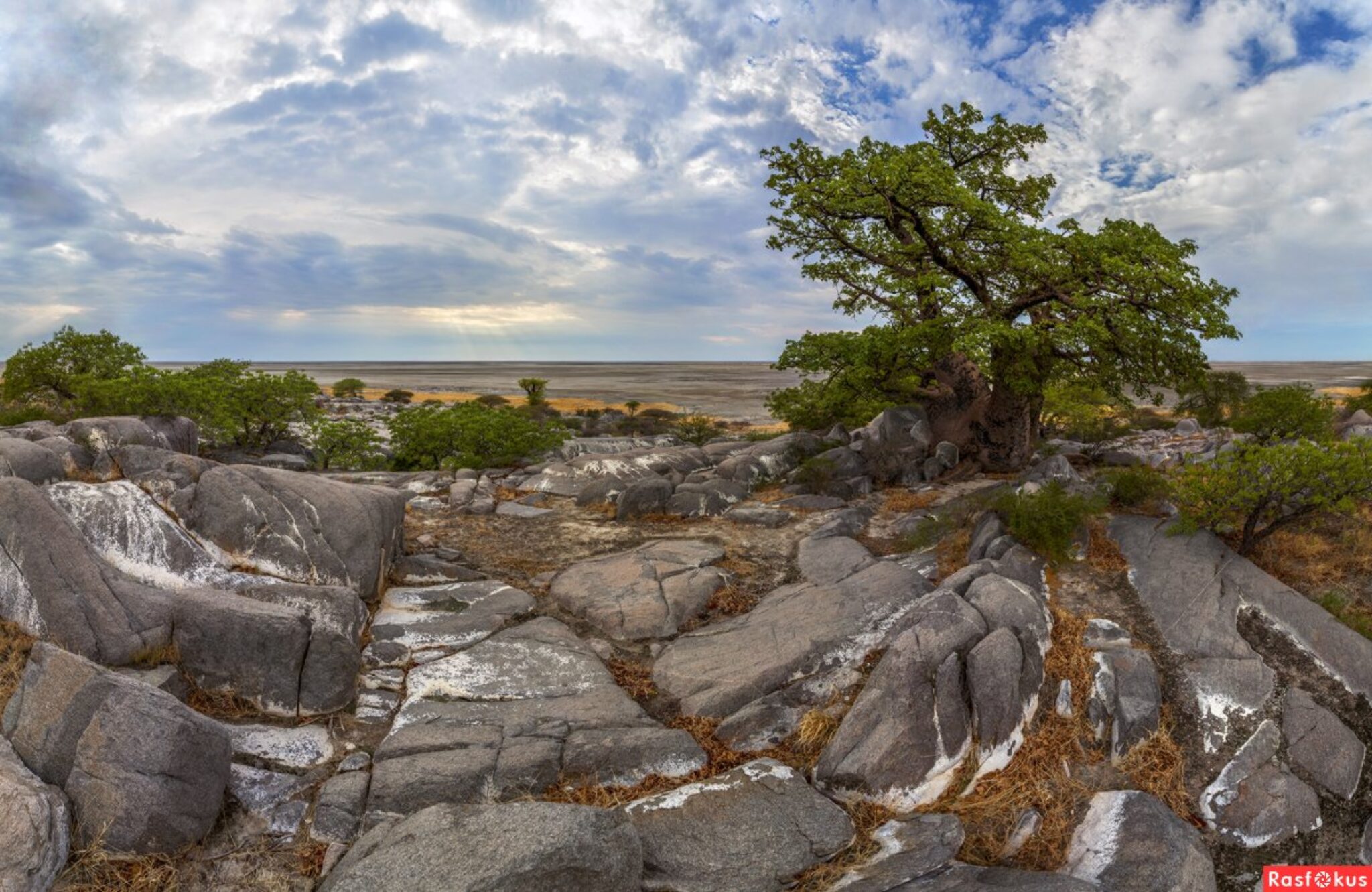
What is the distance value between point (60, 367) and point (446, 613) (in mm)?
31696

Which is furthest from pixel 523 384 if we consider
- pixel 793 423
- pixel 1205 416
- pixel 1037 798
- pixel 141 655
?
pixel 1037 798

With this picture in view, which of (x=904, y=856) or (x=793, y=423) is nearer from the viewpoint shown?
(x=904, y=856)

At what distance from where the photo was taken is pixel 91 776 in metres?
6.78

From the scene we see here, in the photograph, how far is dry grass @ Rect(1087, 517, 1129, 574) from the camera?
1173 cm

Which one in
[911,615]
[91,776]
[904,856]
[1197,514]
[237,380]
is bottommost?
[904,856]

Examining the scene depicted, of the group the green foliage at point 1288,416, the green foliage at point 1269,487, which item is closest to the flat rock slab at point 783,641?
the green foliage at point 1269,487

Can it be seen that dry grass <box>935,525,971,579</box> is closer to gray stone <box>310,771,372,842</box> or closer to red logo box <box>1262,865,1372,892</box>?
red logo box <box>1262,865,1372,892</box>

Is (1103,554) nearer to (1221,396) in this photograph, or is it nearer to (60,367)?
(1221,396)

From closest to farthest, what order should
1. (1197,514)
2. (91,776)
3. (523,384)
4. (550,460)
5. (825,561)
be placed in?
(91,776)
(1197,514)
(825,561)
(550,460)
(523,384)

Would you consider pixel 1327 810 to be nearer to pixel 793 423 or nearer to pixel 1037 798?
pixel 1037 798

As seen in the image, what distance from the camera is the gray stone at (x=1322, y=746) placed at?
319 inches

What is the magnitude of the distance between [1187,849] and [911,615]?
12.7 ft

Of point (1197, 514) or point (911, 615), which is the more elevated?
point (1197, 514)

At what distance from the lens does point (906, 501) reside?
755 inches
